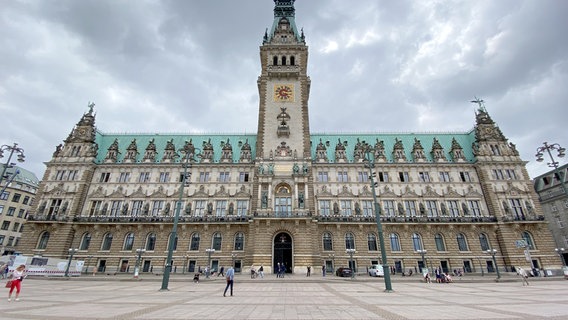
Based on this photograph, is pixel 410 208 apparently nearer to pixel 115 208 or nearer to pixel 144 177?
pixel 144 177

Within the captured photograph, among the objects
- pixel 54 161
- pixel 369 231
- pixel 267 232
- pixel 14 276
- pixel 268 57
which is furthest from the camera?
pixel 268 57

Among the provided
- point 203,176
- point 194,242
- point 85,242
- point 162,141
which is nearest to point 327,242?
point 194,242

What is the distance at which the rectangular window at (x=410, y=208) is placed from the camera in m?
44.0

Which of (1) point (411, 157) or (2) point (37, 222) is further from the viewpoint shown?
(1) point (411, 157)

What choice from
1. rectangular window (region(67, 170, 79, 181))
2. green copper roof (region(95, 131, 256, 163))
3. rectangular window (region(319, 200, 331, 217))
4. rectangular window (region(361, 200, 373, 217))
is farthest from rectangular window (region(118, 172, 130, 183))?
rectangular window (region(361, 200, 373, 217))


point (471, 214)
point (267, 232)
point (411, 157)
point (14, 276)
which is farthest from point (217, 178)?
point (471, 214)

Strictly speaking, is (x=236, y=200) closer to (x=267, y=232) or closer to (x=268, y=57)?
(x=267, y=232)

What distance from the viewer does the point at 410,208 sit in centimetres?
4447

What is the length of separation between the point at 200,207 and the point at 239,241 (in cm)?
931

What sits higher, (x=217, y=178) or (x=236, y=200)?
(x=217, y=178)

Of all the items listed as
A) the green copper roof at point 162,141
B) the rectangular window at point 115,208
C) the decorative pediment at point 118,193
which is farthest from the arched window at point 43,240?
the green copper roof at point 162,141

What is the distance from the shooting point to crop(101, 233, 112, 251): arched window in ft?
139

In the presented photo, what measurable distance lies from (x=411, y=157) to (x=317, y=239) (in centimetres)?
2493

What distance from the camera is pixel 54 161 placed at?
46.9 m
